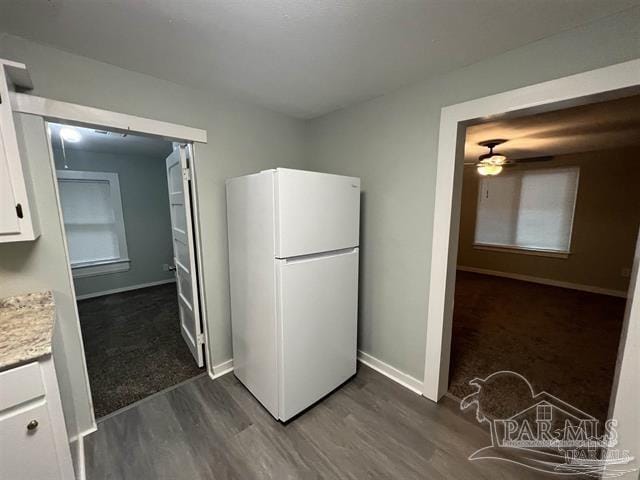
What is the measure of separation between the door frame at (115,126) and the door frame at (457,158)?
67.8 inches

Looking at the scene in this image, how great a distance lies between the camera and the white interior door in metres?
2.00

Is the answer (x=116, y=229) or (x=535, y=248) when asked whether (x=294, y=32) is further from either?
(x=535, y=248)

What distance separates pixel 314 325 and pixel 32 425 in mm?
1299

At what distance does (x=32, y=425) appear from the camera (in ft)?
3.09

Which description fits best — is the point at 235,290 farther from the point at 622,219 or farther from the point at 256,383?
the point at 622,219

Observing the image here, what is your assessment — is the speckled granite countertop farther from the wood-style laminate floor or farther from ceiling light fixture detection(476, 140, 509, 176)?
ceiling light fixture detection(476, 140, 509, 176)

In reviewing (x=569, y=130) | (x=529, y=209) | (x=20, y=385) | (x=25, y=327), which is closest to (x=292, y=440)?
(x=20, y=385)

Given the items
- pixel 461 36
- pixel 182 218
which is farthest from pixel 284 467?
pixel 461 36

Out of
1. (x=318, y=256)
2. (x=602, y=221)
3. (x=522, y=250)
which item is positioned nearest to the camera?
(x=318, y=256)

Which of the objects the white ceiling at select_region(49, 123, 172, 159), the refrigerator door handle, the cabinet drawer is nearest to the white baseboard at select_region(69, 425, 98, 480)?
the cabinet drawer

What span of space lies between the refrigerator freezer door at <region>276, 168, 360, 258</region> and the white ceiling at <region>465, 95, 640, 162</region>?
1.25 meters

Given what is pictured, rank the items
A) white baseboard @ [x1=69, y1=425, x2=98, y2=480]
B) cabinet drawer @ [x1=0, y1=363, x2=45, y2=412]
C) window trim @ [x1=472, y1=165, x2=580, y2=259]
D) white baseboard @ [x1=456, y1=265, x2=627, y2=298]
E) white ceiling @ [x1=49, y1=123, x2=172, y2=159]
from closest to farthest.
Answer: cabinet drawer @ [x1=0, y1=363, x2=45, y2=412] → white baseboard @ [x1=69, y1=425, x2=98, y2=480] → white ceiling @ [x1=49, y1=123, x2=172, y2=159] → white baseboard @ [x1=456, y1=265, x2=627, y2=298] → window trim @ [x1=472, y1=165, x2=580, y2=259]

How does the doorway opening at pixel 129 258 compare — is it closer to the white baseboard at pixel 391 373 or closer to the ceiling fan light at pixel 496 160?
the white baseboard at pixel 391 373

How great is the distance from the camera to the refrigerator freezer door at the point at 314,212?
148 centimetres
